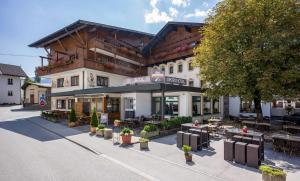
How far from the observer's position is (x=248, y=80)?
14.7 meters

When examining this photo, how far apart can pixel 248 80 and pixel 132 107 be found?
12.0 m

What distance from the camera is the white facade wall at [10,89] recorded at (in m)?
48.2

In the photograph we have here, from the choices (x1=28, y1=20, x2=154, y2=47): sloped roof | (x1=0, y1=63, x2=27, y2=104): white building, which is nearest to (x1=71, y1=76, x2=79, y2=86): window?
(x1=28, y1=20, x2=154, y2=47): sloped roof

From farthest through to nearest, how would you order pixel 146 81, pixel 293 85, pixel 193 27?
pixel 193 27 < pixel 146 81 < pixel 293 85

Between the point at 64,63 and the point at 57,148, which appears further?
the point at 64,63

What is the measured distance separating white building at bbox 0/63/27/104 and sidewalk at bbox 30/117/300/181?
47.3 m

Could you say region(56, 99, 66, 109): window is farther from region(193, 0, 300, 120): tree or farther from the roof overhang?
region(193, 0, 300, 120): tree

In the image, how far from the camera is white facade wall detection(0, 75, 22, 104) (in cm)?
4816

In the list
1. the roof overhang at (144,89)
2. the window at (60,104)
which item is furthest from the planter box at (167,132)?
the window at (60,104)

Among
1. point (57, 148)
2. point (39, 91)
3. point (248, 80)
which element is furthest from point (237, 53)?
point (39, 91)

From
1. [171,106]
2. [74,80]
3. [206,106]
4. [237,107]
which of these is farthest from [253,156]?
[74,80]

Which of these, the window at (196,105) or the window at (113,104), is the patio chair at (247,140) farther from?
the window at (113,104)

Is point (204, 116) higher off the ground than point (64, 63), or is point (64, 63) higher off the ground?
point (64, 63)

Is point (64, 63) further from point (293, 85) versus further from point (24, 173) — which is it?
point (293, 85)
